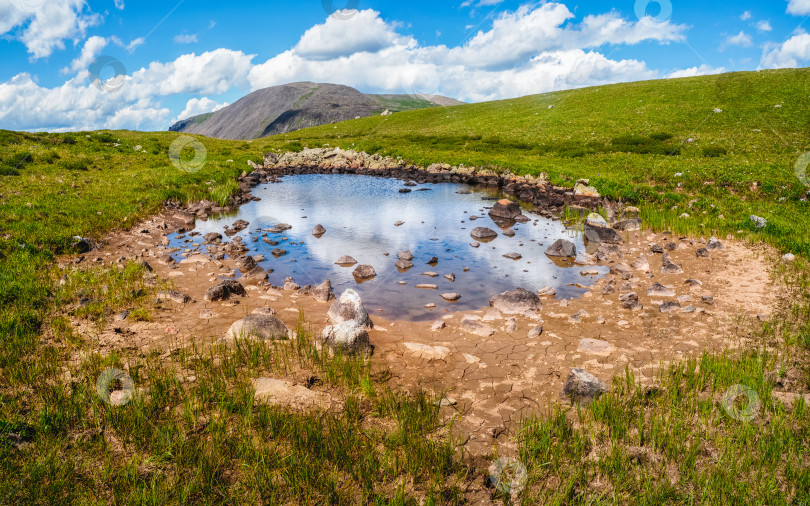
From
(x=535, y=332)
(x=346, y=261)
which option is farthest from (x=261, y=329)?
(x=346, y=261)

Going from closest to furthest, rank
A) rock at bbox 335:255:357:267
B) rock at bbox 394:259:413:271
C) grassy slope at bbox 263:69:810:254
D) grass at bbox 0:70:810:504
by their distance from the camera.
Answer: grass at bbox 0:70:810:504
rock at bbox 394:259:413:271
rock at bbox 335:255:357:267
grassy slope at bbox 263:69:810:254

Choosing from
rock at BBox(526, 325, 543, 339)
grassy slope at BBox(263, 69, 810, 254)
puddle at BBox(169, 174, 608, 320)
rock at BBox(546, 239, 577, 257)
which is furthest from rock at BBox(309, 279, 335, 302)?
grassy slope at BBox(263, 69, 810, 254)

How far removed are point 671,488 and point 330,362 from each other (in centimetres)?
473

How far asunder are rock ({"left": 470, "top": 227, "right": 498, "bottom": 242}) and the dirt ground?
5.43m

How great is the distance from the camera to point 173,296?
9.28 m

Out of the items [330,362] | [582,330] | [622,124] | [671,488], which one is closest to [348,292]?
[330,362]

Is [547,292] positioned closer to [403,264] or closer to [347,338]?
[403,264]

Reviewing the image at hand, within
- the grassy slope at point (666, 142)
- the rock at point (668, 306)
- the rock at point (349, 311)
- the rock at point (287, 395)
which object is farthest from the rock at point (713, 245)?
the rock at point (287, 395)

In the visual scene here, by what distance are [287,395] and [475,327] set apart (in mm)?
4109

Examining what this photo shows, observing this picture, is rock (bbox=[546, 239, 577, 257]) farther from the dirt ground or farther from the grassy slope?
the grassy slope

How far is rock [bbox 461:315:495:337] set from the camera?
8.24m

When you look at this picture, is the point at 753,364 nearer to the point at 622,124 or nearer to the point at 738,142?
the point at 738,142

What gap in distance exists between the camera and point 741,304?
883 centimetres

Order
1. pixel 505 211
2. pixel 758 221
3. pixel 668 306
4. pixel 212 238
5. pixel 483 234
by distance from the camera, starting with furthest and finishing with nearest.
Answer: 1. pixel 505 211
2. pixel 483 234
3. pixel 212 238
4. pixel 758 221
5. pixel 668 306
